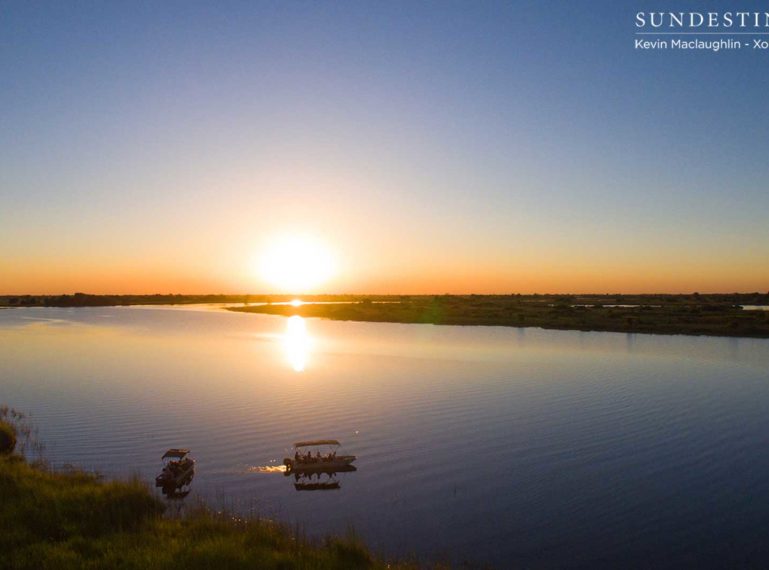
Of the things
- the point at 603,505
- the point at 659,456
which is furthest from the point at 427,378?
the point at 603,505

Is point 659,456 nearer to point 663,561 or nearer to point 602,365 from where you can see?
point 663,561

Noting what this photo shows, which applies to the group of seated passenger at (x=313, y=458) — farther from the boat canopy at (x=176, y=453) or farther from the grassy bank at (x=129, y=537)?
the grassy bank at (x=129, y=537)

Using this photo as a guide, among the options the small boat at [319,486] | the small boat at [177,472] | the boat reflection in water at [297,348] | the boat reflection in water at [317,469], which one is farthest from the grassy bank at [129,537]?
the boat reflection in water at [297,348]

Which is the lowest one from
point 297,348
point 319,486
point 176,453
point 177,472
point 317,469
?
point 319,486

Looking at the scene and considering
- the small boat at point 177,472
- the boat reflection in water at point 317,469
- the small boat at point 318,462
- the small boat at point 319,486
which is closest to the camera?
the small boat at point 177,472

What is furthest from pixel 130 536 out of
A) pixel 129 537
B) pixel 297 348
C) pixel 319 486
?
pixel 297 348

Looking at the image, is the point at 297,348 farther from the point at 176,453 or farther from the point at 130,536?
the point at 130,536

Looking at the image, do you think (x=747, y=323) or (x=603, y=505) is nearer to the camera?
(x=603, y=505)
